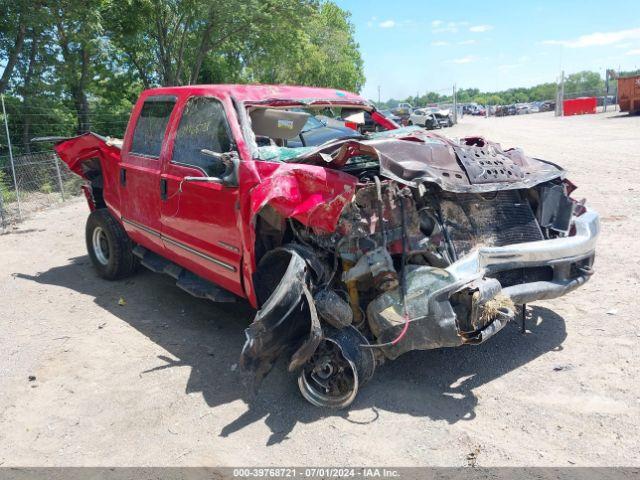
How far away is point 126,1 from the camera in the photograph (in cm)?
1745

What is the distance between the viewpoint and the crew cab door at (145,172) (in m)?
5.04

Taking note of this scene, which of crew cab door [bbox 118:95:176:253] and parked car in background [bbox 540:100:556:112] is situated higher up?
parked car in background [bbox 540:100:556:112]

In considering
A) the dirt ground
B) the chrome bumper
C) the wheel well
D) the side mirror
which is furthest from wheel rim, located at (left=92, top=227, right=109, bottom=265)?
the chrome bumper

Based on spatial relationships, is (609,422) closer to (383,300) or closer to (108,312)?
(383,300)


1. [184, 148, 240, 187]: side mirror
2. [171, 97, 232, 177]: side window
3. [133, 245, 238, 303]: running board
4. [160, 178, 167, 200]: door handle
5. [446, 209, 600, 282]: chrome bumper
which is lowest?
[133, 245, 238, 303]: running board

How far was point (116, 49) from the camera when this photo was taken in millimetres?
18625

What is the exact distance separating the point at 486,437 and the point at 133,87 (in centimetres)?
2198

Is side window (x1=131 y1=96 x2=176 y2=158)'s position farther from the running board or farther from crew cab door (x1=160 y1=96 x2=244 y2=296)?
the running board

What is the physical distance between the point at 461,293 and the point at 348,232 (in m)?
0.77

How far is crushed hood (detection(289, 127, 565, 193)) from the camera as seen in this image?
3.45 m

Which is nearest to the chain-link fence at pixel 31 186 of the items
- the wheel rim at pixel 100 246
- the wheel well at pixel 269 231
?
the wheel rim at pixel 100 246

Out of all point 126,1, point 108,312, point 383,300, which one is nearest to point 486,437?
point 383,300

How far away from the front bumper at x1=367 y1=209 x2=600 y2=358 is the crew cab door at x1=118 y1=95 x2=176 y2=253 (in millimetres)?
2568

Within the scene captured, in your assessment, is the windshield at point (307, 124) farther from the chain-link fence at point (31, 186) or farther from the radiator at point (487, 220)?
the chain-link fence at point (31, 186)
